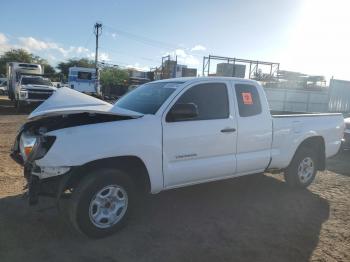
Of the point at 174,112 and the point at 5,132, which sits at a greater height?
the point at 174,112

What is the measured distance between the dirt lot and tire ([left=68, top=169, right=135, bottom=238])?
16cm

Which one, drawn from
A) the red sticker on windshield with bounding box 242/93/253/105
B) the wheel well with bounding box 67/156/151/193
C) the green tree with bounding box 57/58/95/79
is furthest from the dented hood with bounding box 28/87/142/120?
the green tree with bounding box 57/58/95/79

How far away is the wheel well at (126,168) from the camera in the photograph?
3871 mm

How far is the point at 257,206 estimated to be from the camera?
5.28m

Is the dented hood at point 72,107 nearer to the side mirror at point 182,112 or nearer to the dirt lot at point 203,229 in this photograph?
the side mirror at point 182,112

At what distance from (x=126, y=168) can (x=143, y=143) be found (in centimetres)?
40

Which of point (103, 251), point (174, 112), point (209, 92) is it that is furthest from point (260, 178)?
point (103, 251)

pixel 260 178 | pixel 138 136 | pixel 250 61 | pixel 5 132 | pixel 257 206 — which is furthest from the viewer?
pixel 250 61

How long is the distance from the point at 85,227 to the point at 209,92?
2437 millimetres

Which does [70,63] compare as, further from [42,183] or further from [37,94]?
[42,183]

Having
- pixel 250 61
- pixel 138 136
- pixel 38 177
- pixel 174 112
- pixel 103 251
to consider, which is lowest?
pixel 103 251

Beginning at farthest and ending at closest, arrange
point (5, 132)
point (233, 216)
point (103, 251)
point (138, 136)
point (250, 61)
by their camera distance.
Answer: point (250, 61), point (5, 132), point (233, 216), point (138, 136), point (103, 251)

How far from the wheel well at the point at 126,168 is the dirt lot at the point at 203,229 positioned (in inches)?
15.6

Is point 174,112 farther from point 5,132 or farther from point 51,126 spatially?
point 5,132
